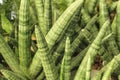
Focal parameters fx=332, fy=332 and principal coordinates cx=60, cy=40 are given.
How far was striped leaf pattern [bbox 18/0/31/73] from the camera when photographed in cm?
247

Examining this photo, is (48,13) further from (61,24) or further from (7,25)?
(7,25)

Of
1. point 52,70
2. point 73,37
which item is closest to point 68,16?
point 52,70

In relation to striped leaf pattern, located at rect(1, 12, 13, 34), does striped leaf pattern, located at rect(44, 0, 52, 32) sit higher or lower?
higher

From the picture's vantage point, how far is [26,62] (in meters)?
2.69

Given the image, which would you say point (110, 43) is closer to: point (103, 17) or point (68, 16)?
point (103, 17)

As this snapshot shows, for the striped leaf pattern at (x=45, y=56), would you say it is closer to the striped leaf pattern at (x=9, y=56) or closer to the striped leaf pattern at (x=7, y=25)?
the striped leaf pattern at (x=9, y=56)

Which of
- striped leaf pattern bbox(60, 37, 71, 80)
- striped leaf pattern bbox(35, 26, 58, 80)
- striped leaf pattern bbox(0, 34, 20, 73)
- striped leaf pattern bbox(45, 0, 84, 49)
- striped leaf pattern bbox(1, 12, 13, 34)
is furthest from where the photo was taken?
striped leaf pattern bbox(1, 12, 13, 34)

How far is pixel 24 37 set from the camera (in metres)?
2.59

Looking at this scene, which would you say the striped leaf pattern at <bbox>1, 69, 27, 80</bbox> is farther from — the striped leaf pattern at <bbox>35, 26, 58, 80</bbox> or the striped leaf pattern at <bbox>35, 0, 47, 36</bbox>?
the striped leaf pattern at <bbox>35, 0, 47, 36</bbox>

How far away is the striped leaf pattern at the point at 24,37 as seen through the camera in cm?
247

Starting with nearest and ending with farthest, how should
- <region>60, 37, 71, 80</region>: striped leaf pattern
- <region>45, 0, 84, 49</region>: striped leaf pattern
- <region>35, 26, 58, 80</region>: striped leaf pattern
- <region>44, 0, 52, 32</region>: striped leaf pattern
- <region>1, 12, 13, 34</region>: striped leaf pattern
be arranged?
<region>35, 26, 58, 80</region>: striped leaf pattern < <region>60, 37, 71, 80</region>: striped leaf pattern < <region>45, 0, 84, 49</region>: striped leaf pattern < <region>44, 0, 52, 32</region>: striped leaf pattern < <region>1, 12, 13, 34</region>: striped leaf pattern

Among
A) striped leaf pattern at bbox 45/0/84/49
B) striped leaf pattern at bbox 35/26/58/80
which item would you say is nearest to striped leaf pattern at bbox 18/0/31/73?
striped leaf pattern at bbox 45/0/84/49

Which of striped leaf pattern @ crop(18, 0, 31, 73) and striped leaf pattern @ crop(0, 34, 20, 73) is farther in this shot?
striped leaf pattern @ crop(0, 34, 20, 73)

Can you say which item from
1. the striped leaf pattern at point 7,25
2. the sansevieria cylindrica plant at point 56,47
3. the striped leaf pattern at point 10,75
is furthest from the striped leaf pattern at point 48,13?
the striped leaf pattern at point 7,25
